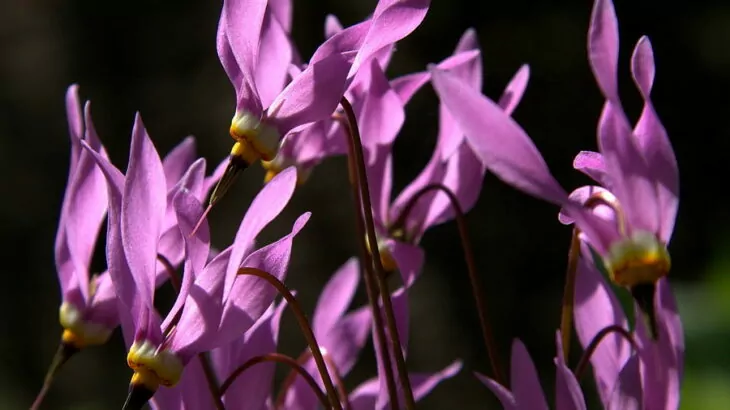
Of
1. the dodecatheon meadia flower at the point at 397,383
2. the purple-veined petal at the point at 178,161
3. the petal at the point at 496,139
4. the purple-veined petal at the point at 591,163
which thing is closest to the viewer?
the petal at the point at 496,139

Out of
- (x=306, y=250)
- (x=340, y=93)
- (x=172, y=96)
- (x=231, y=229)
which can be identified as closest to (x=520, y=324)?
(x=306, y=250)

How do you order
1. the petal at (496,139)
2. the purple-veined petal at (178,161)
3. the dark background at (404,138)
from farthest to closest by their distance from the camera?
the dark background at (404,138) < the purple-veined petal at (178,161) < the petal at (496,139)

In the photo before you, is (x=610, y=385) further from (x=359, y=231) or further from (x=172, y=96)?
(x=172, y=96)

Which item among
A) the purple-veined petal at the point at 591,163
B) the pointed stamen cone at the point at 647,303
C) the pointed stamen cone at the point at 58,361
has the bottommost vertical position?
the pointed stamen cone at the point at 58,361

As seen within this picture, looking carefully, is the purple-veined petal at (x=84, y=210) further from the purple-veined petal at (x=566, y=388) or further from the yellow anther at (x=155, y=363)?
the purple-veined petal at (x=566, y=388)

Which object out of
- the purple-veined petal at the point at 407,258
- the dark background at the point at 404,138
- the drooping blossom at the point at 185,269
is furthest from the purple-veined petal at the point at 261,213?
the dark background at the point at 404,138

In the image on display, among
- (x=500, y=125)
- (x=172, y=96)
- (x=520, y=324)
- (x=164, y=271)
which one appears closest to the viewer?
(x=500, y=125)

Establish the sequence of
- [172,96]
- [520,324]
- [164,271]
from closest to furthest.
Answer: [164,271], [520,324], [172,96]

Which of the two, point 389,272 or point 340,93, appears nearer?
point 340,93
